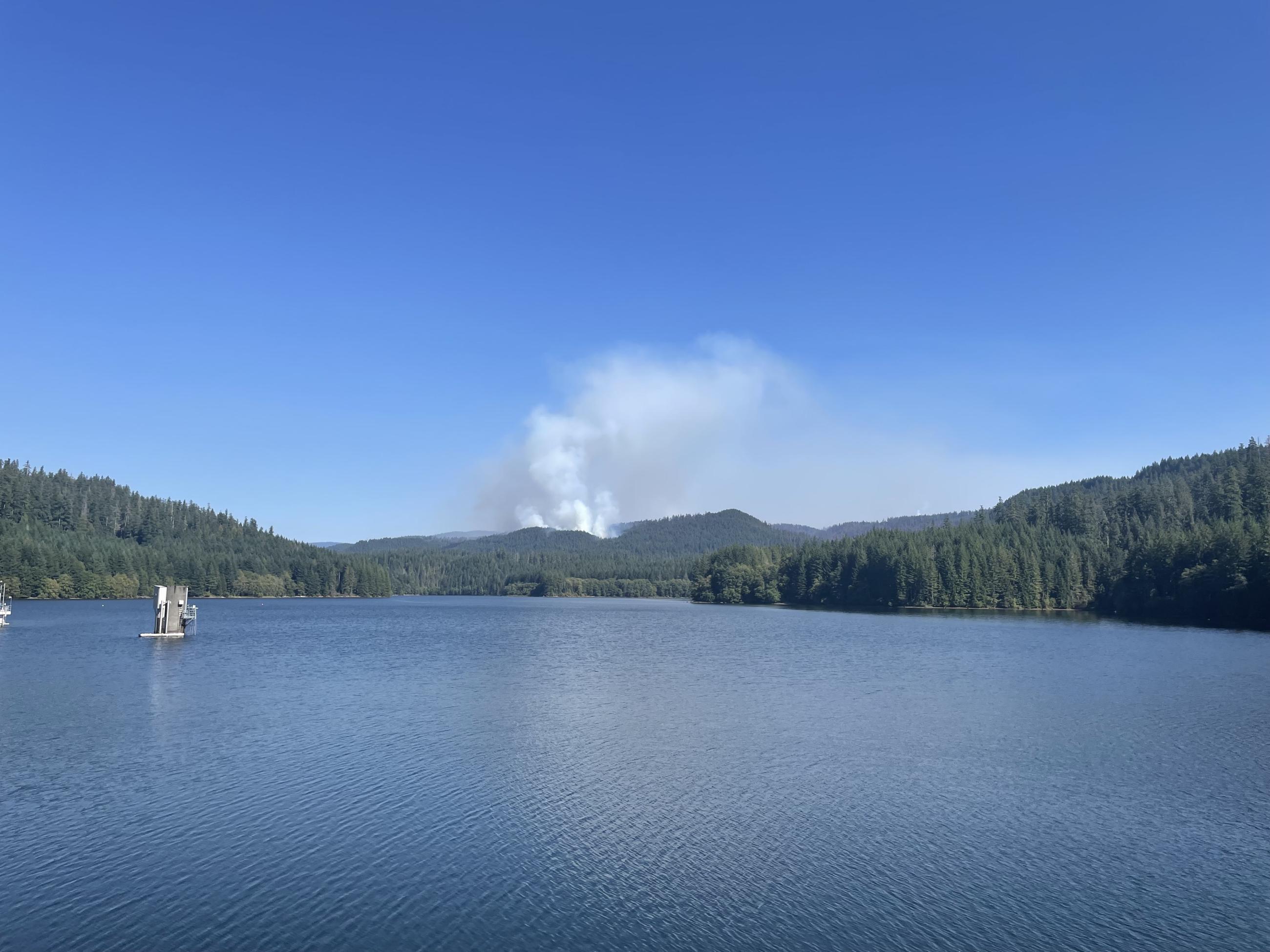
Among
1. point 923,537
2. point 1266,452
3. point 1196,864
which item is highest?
point 1266,452

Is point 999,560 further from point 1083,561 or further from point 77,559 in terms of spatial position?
A: point 77,559

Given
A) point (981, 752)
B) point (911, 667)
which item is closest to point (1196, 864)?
point (981, 752)

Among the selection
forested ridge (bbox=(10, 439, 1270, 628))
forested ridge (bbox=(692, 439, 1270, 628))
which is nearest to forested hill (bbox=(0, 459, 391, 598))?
forested ridge (bbox=(10, 439, 1270, 628))

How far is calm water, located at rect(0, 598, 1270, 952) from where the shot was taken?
17375 millimetres

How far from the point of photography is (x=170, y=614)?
8244 cm

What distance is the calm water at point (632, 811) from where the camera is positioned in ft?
57.0

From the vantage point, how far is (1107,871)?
2056 cm

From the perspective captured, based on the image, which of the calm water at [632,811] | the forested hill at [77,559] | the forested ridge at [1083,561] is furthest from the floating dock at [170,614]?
the forested ridge at [1083,561]

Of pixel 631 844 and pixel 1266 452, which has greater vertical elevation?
pixel 1266 452

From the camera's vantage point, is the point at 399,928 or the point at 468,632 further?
the point at 468,632

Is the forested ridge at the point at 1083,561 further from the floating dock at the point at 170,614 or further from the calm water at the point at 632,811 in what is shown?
the floating dock at the point at 170,614

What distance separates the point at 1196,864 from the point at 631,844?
47.6ft

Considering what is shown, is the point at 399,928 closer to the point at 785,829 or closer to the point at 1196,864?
the point at 785,829

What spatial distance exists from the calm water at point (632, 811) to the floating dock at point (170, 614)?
2536 cm
